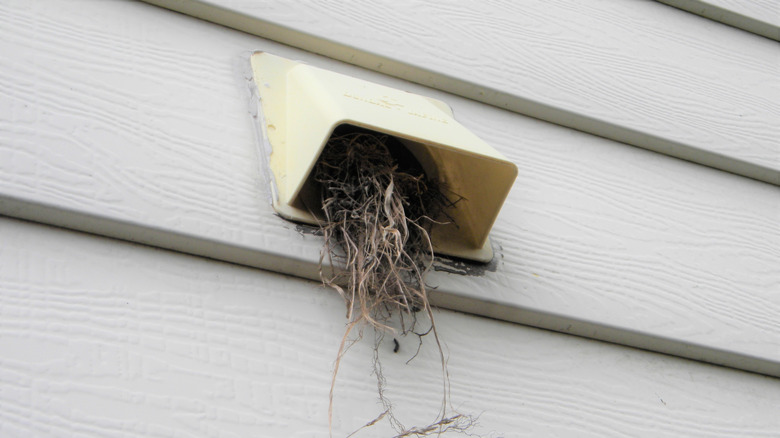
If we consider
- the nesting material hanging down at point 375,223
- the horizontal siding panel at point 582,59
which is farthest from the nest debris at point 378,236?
the horizontal siding panel at point 582,59

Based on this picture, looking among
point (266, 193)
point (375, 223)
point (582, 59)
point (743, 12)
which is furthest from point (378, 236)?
point (743, 12)

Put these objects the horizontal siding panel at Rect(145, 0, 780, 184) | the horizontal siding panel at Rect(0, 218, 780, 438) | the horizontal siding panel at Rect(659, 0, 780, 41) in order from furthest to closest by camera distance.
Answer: the horizontal siding panel at Rect(659, 0, 780, 41)
the horizontal siding panel at Rect(145, 0, 780, 184)
the horizontal siding panel at Rect(0, 218, 780, 438)

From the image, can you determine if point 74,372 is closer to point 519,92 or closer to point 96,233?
point 96,233

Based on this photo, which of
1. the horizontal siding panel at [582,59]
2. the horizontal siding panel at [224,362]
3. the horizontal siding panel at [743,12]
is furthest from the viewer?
the horizontal siding panel at [743,12]

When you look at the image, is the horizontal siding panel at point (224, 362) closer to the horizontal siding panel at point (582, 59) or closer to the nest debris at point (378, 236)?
the nest debris at point (378, 236)

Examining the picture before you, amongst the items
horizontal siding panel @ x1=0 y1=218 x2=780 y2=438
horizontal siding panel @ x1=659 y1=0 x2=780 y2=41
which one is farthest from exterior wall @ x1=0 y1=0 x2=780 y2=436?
horizontal siding panel @ x1=659 y1=0 x2=780 y2=41

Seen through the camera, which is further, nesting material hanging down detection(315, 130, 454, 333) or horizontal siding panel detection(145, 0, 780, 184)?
horizontal siding panel detection(145, 0, 780, 184)

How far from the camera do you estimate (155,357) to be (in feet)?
1.91

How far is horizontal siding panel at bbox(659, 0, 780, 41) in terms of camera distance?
1.14m

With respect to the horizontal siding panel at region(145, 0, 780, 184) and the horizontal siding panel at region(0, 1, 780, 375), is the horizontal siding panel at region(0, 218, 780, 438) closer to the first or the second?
the horizontal siding panel at region(0, 1, 780, 375)

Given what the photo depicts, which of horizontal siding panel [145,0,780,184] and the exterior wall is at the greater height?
horizontal siding panel [145,0,780,184]

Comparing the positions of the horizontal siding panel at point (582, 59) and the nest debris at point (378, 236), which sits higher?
the horizontal siding panel at point (582, 59)

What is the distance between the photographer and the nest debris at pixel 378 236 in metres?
0.63

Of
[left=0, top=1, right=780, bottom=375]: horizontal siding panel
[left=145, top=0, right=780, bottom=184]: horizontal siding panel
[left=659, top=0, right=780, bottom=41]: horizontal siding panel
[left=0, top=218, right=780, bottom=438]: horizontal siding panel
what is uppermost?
[left=659, top=0, right=780, bottom=41]: horizontal siding panel
